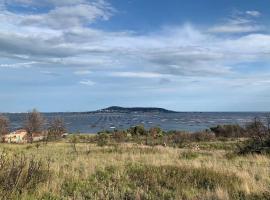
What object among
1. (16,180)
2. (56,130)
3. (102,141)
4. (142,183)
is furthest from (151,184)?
(56,130)

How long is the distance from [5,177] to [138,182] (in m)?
3.11

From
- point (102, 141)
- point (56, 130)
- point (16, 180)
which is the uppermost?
point (16, 180)

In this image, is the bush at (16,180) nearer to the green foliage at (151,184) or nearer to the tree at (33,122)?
the green foliage at (151,184)

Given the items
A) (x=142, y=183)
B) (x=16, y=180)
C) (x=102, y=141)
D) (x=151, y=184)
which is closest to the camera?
(x=16, y=180)

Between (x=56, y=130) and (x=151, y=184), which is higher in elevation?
(x=151, y=184)

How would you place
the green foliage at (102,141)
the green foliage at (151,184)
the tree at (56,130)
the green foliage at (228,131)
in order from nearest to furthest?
the green foliage at (151,184)
the green foliage at (102,141)
the tree at (56,130)
the green foliage at (228,131)

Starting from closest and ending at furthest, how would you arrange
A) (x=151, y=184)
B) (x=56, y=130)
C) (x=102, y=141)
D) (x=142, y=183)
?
(x=151, y=184), (x=142, y=183), (x=102, y=141), (x=56, y=130)

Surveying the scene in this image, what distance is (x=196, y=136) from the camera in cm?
4931

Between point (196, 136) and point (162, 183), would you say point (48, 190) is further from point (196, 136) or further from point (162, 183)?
point (196, 136)

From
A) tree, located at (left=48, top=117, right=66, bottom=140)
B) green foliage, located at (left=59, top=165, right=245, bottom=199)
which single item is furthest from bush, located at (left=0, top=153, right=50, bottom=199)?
tree, located at (left=48, top=117, right=66, bottom=140)

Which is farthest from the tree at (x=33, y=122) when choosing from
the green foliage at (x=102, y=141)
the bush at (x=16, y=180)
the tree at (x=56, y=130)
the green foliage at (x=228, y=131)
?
the bush at (x=16, y=180)

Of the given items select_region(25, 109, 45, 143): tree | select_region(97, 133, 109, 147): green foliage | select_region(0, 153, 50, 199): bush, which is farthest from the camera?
select_region(25, 109, 45, 143): tree

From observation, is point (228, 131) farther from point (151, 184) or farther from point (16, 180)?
point (16, 180)

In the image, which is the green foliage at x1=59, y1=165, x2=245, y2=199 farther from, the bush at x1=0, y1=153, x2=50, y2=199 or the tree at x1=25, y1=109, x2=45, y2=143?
the tree at x1=25, y1=109, x2=45, y2=143
